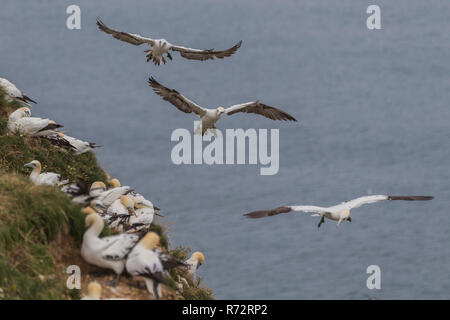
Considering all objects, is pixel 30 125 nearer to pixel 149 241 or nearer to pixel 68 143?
pixel 68 143

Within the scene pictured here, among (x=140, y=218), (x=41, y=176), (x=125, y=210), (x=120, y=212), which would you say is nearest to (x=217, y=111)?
(x=125, y=210)

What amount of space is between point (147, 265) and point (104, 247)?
0.79m

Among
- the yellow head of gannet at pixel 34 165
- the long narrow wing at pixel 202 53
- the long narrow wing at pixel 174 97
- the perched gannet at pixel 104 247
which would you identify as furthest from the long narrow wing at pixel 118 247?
the long narrow wing at pixel 202 53

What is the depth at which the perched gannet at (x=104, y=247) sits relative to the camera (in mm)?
16266

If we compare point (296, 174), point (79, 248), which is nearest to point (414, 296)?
point (296, 174)

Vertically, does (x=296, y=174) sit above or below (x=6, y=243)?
above

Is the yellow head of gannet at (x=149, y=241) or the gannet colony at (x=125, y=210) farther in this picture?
the yellow head of gannet at (x=149, y=241)

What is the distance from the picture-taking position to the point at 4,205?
55.2 feet

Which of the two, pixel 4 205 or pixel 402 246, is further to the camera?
pixel 402 246

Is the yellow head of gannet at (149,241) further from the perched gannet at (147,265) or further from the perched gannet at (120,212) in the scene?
the perched gannet at (120,212)

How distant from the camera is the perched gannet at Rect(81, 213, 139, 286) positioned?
16.3 m

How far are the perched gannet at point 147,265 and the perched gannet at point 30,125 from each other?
7783mm
